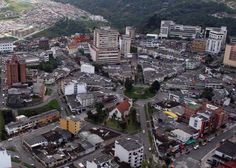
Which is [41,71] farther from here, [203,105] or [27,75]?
[203,105]

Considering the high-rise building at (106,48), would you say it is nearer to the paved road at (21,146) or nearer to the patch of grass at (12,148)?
the paved road at (21,146)

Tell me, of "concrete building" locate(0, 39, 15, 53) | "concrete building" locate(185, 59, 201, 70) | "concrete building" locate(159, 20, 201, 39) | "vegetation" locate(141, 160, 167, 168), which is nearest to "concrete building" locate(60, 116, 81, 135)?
"vegetation" locate(141, 160, 167, 168)

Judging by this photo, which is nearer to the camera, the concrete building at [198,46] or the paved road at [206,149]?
the paved road at [206,149]

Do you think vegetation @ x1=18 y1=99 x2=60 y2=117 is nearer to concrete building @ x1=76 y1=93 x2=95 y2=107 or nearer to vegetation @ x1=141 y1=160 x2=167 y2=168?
concrete building @ x1=76 y1=93 x2=95 y2=107

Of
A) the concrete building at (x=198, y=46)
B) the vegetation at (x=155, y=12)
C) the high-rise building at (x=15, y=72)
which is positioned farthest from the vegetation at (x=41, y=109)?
the vegetation at (x=155, y=12)

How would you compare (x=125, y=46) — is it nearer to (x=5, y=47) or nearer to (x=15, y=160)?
(x=5, y=47)

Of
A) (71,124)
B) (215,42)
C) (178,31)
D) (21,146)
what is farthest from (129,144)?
(178,31)

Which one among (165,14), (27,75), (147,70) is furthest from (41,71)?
Answer: (165,14)
